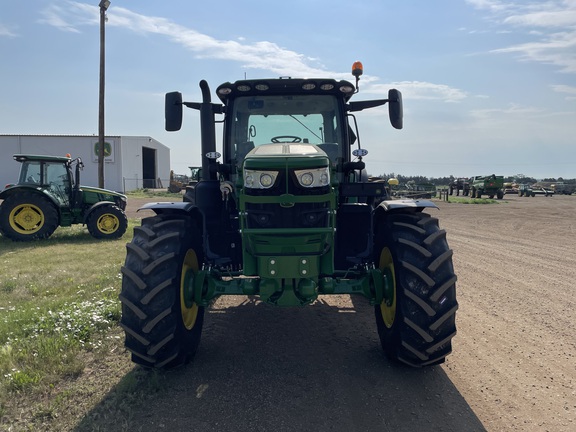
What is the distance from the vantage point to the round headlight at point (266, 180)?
3.61 meters

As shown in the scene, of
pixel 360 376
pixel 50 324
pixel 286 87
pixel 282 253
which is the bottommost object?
pixel 360 376

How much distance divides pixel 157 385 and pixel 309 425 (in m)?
1.27

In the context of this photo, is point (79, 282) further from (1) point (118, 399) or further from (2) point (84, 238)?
(2) point (84, 238)

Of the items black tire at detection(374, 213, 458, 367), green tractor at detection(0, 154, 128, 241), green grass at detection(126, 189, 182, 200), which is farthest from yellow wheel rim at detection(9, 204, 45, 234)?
green grass at detection(126, 189, 182, 200)

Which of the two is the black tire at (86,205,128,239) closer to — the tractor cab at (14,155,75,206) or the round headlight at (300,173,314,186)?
the tractor cab at (14,155,75,206)

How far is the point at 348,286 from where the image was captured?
391cm

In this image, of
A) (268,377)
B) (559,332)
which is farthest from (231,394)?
(559,332)

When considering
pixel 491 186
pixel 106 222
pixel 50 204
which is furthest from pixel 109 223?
pixel 491 186

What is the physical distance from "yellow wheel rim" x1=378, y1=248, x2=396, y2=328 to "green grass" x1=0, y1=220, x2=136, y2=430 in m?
2.56

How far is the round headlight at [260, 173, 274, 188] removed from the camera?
3.61m

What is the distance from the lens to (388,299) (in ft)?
13.0

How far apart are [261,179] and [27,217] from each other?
10.4 m

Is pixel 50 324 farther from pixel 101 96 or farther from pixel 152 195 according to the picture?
Result: pixel 152 195

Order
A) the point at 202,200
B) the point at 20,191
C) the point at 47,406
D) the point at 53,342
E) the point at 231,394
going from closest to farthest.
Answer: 1. the point at 47,406
2. the point at 231,394
3. the point at 53,342
4. the point at 202,200
5. the point at 20,191
